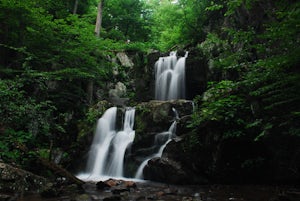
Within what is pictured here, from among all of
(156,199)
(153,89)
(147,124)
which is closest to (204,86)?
(153,89)

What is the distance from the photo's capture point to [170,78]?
15.3 m

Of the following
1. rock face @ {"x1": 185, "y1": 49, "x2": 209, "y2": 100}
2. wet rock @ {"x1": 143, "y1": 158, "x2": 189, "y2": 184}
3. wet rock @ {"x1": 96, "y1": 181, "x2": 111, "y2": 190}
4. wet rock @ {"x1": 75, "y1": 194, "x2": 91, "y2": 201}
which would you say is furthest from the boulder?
wet rock @ {"x1": 75, "y1": 194, "x2": 91, "y2": 201}

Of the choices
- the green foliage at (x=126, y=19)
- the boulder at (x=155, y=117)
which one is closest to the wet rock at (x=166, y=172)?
the boulder at (x=155, y=117)

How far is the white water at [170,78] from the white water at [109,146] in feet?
12.0

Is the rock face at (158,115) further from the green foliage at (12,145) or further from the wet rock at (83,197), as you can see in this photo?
the wet rock at (83,197)

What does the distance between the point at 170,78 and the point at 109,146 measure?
20.4 ft

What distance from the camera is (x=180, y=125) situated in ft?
32.2

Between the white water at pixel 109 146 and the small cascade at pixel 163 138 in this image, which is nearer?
the small cascade at pixel 163 138

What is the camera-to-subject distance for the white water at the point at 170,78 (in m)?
14.9

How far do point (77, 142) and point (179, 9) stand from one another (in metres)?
12.8

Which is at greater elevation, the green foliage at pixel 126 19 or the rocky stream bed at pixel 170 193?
the green foliage at pixel 126 19

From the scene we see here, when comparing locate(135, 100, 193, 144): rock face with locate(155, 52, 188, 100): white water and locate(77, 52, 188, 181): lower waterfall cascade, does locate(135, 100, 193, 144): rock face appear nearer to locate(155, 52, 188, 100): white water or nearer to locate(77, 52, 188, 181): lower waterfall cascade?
locate(77, 52, 188, 181): lower waterfall cascade

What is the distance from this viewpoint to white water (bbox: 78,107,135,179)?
10203mm

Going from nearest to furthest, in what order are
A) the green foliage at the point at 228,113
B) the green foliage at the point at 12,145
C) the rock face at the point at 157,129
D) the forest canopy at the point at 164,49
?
the forest canopy at the point at 164,49 → the green foliage at the point at 12,145 → the green foliage at the point at 228,113 → the rock face at the point at 157,129
